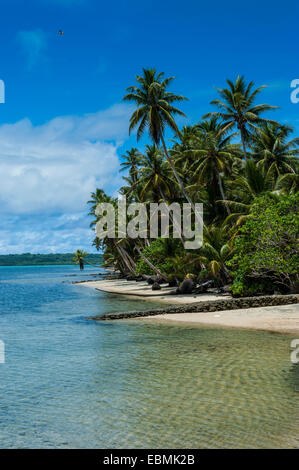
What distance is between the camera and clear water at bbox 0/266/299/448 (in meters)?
6.12

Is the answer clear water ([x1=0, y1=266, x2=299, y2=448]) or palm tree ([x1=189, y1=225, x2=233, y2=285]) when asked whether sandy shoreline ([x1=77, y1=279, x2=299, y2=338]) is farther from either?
palm tree ([x1=189, y1=225, x2=233, y2=285])

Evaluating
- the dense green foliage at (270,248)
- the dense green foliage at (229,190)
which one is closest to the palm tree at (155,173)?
the dense green foliage at (229,190)

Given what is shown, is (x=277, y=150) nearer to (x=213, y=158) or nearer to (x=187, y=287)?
(x=213, y=158)

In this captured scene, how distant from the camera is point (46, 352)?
12.8 meters

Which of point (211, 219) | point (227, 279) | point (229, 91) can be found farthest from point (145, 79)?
point (227, 279)

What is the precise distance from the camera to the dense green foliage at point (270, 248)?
19109mm

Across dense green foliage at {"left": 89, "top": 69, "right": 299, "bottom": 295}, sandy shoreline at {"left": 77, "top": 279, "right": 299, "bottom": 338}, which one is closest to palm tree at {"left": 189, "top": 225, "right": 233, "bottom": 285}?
dense green foliage at {"left": 89, "top": 69, "right": 299, "bottom": 295}

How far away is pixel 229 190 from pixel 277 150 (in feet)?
24.5

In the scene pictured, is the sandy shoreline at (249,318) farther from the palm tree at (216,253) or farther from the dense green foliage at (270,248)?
the palm tree at (216,253)

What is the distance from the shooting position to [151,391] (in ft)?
27.2

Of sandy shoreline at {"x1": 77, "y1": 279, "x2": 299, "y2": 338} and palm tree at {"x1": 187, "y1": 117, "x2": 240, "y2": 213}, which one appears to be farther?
palm tree at {"x1": 187, "y1": 117, "x2": 240, "y2": 213}

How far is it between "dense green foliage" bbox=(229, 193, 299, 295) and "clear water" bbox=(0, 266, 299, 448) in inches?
248

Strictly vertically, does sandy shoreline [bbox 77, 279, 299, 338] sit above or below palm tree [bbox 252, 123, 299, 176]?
below
